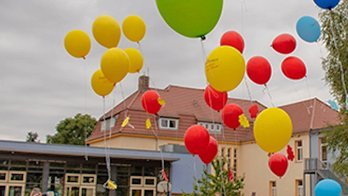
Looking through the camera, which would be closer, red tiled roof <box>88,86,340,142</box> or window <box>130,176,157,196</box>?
window <box>130,176,157,196</box>

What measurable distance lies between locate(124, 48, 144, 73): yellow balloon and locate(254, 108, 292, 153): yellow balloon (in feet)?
8.23

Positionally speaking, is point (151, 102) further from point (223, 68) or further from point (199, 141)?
A: point (223, 68)

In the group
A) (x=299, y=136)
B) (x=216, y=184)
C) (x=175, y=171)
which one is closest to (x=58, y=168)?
(x=175, y=171)

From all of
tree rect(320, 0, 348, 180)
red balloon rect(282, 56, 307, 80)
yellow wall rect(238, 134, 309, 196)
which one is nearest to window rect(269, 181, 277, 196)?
yellow wall rect(238, 134, 309, 196)

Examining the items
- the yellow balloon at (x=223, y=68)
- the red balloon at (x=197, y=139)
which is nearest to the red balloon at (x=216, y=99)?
the red balloon at (x=197, y=139)

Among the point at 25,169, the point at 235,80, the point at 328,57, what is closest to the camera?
the point at 235,80

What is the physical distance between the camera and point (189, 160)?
20.9 meters

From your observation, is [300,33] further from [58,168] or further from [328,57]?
[58,168]

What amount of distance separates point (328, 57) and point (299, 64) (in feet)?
16.4

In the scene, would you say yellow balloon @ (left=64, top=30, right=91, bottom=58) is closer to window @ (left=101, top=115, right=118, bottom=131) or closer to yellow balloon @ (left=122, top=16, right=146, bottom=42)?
yellow balloon @ (left=122, top=16, right=146, bottom=42)

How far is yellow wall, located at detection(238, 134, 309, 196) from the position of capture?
20266 millimetres

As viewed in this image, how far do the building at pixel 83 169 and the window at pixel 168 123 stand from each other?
1.88 metres

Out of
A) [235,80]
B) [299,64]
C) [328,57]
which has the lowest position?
[235,80]

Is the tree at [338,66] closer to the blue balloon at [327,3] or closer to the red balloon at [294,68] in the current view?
the red balloon at [294,68]
